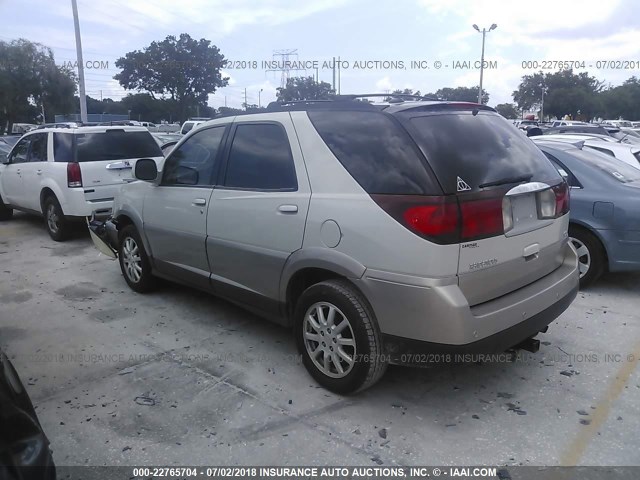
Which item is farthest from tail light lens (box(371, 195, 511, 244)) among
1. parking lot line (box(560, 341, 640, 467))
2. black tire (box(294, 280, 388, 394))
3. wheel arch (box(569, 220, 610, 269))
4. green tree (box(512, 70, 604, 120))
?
green tree (box(512, 70, 604, 120))

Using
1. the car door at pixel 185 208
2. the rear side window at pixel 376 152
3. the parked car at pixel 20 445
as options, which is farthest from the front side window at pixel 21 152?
the parked car at pixel 20 445

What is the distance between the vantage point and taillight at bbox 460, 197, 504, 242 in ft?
9.23

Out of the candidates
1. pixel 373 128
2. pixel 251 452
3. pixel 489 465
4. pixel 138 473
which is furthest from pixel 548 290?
pixel 138 473

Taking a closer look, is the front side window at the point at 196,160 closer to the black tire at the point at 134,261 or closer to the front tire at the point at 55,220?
the black tire at the point at 134,261

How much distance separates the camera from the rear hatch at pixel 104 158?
7605 mm

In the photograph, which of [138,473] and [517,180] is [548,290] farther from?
[138,473]

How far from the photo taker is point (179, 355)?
3998mm

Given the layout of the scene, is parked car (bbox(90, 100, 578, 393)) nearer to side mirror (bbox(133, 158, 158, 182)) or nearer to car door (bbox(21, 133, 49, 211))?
side mirror (bbox(133, 158, 158, 182))

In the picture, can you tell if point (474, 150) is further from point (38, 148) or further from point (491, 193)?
point (38, 148)

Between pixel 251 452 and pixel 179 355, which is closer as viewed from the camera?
pixel 251 452

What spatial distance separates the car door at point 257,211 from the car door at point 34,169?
5378mm

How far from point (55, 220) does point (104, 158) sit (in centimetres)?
127

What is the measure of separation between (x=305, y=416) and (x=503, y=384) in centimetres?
140

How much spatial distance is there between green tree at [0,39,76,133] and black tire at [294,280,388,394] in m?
36.6
